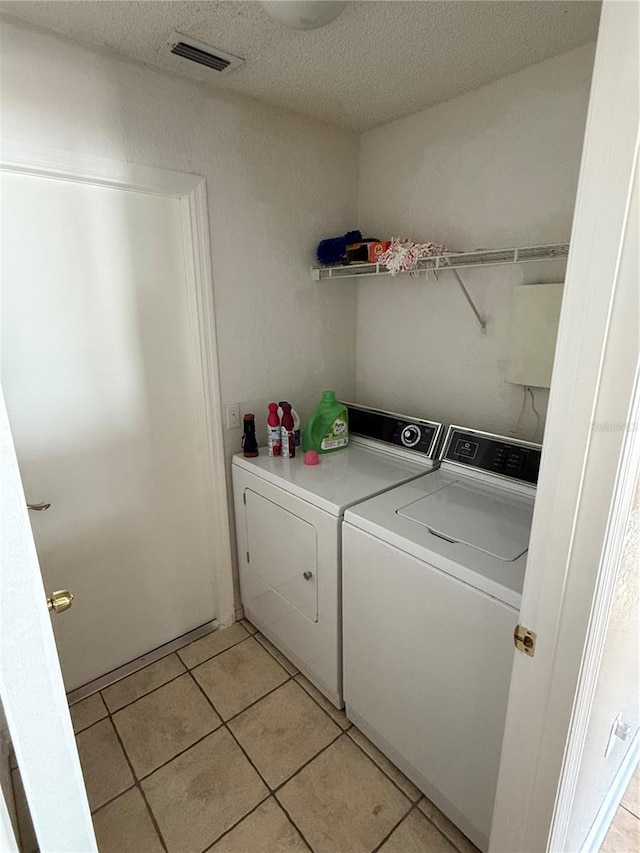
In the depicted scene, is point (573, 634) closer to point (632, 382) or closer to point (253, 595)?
point (632, 382)

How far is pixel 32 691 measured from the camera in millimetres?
651

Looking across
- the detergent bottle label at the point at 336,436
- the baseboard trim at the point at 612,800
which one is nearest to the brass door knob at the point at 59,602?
the detergent bottle label at the point at 336,436

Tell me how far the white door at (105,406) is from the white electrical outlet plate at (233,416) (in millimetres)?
131

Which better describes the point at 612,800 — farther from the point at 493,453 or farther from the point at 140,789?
the point at 140,789

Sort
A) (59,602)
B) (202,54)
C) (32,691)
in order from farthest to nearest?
(202,54) < (59,602) < (32,691)

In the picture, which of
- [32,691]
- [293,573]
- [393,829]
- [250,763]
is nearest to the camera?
[32,691]

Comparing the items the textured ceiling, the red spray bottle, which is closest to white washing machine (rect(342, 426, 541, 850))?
the red spray bottle

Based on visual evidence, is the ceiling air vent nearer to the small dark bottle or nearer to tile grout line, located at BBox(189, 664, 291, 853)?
the small dark bottle

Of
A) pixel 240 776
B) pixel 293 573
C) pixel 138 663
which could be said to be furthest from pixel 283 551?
pixel 138 663

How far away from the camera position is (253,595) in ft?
7.26

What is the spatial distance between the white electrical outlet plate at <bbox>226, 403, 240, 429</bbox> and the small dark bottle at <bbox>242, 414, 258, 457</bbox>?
60 millimetres

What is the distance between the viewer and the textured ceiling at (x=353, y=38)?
1305 millimetres

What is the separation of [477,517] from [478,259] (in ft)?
3.12

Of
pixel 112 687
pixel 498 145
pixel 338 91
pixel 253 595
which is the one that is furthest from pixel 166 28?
pixel 112 687
